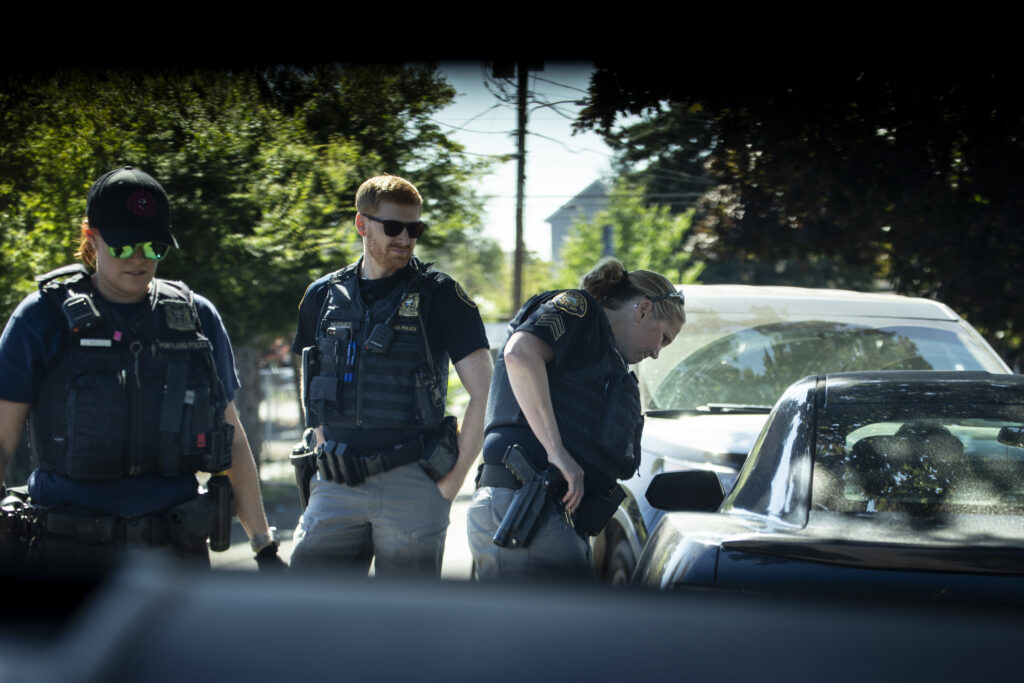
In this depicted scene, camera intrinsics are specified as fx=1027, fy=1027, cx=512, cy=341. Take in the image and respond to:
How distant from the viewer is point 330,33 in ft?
18.7

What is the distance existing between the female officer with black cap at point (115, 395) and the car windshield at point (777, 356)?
10.3ft

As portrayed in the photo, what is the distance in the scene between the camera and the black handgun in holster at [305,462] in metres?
3.40

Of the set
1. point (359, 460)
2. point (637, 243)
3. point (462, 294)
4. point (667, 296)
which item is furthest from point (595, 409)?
point (637, 243)

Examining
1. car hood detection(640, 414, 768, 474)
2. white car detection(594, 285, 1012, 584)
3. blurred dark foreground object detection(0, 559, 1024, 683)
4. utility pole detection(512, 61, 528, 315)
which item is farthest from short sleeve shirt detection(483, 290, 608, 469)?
utility pole detection(512, 61, 528, 315)

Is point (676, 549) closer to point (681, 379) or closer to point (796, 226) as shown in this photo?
point (681, 379)

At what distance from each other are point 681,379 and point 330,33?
2.73 m

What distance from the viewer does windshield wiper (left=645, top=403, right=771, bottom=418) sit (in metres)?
5.30

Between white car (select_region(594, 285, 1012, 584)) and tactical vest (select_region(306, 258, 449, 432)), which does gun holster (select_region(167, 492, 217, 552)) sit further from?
white car (select_region(594, 285, 1012, 584))

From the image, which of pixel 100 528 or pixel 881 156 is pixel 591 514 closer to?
pixel 100 528

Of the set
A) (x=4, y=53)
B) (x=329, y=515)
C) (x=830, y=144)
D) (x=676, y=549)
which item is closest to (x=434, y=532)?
(x=329, y=515)

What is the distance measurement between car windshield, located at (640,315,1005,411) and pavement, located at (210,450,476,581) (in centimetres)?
150

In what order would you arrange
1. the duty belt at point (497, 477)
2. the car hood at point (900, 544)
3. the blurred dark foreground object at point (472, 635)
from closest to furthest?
1. the blurred dark foreground object at point (472, 635)
2. the car hood at point (900, 544)
3. the duty belt at point (497, 477)

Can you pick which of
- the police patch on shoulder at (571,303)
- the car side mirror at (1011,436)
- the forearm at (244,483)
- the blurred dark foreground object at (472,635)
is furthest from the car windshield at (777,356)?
the blurred dark foreground object at (472,635)

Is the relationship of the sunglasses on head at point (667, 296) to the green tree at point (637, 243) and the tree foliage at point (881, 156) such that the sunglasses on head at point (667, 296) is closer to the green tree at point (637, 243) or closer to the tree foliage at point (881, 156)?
the tree foliage at point (881, 156)
